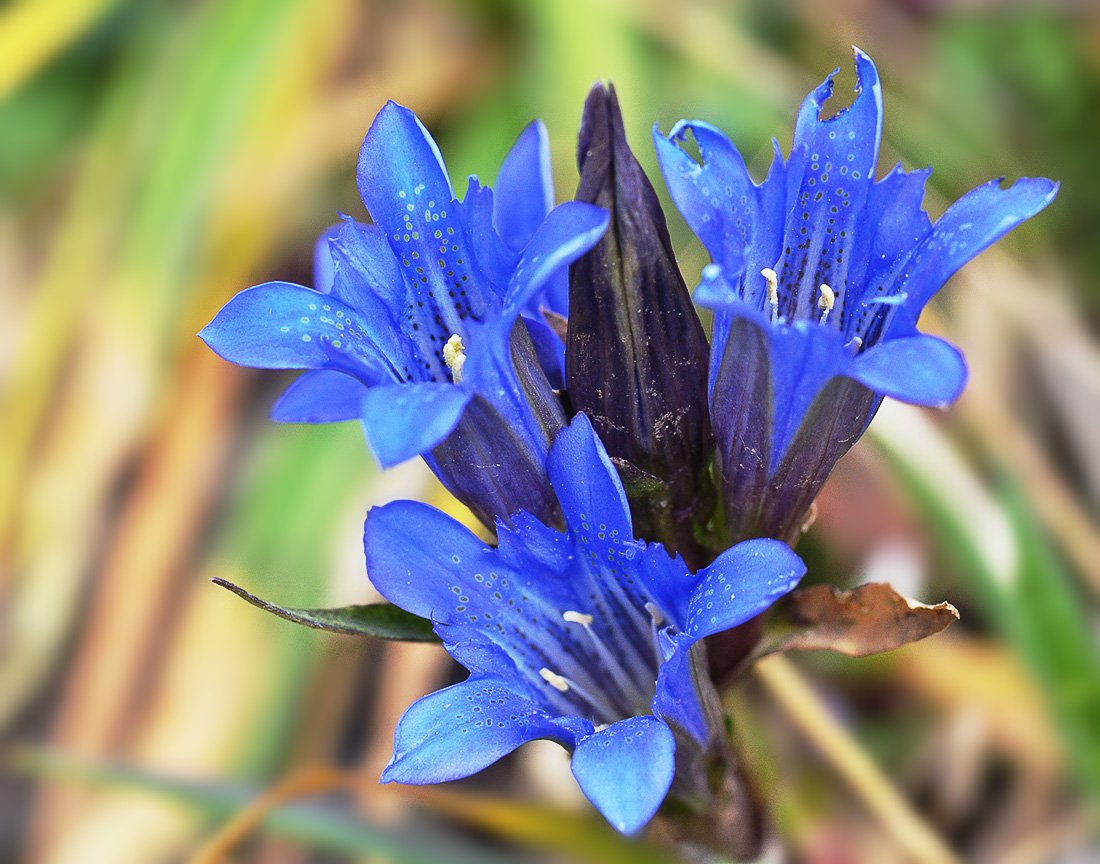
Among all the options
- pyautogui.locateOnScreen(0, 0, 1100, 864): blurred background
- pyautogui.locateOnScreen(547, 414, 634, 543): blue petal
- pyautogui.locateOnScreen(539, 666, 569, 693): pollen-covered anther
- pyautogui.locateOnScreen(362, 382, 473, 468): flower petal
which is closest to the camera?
pyautogui.locateOnScreen(362, 382, 473, 468): flower petal

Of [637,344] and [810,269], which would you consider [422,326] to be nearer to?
[637,344]

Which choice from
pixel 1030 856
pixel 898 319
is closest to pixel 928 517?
pixel 1030 856

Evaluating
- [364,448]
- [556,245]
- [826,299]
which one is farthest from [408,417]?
[364,448]

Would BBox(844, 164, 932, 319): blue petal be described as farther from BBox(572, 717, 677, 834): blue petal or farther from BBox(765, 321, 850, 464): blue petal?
BBox(572, 717, 677, 834): blue petal

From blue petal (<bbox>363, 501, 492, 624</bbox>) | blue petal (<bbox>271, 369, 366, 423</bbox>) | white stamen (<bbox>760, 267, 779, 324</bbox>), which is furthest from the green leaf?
white stamen (<bbox>760, 267, 779, 324</bbox>)

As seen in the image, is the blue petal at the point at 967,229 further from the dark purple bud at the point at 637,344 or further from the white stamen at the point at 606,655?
the white stamen at the point at 606,655
